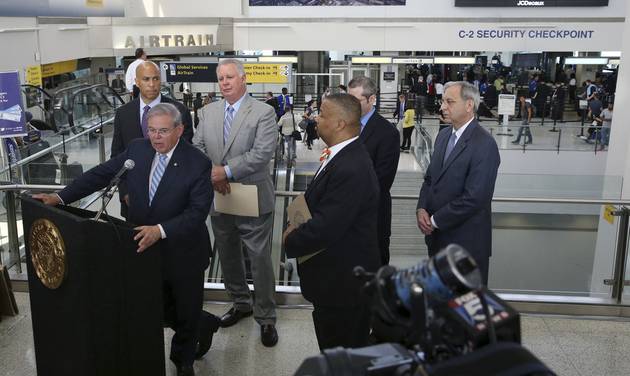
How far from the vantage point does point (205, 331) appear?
3646mm

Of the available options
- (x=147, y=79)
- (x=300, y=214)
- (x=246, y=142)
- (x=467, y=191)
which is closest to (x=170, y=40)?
(x=147, y=79)

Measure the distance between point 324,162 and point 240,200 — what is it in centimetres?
106

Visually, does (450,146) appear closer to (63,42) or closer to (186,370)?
(186,370)

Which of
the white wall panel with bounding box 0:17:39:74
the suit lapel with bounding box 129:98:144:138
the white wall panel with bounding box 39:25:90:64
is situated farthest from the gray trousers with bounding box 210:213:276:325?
the white wall panel with bounding box 39:25:90:64

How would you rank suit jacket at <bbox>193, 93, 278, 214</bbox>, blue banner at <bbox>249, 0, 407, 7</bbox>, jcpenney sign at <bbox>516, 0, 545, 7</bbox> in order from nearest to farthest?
suit jacket at <bbox>193, 93, 278, 214</bbox> → jcpenney sign at <bbox>516, 0, 545, 7</bbox> → blue banner at <bbox>249, 0, 407, 7</bbox>

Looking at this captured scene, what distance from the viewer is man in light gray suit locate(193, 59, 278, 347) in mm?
3875

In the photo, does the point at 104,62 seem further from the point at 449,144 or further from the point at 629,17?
Result: the point at 449,144

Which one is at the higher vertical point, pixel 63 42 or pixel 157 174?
pixel 63 42

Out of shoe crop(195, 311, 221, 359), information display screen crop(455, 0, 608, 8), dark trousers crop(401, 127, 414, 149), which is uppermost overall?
information display screen crop(455, 0, 608, 8)

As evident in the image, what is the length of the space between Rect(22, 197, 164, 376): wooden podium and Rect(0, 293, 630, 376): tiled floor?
719 millimetres

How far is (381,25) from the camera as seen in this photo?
21.2 m

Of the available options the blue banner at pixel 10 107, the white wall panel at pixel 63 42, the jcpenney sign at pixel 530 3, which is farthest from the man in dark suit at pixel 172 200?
the jcpenney sign at pixel 530 3

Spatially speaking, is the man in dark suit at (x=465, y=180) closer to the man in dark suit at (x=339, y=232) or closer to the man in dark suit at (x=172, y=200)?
the man in dark suit at (x=339, y=232)

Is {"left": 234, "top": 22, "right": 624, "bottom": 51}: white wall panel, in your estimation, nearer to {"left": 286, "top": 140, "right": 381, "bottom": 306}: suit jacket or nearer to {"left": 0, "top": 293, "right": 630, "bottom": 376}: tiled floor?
{"left": 0, "top": 293, "right": 630, "bottom": 376}: tiled floor
